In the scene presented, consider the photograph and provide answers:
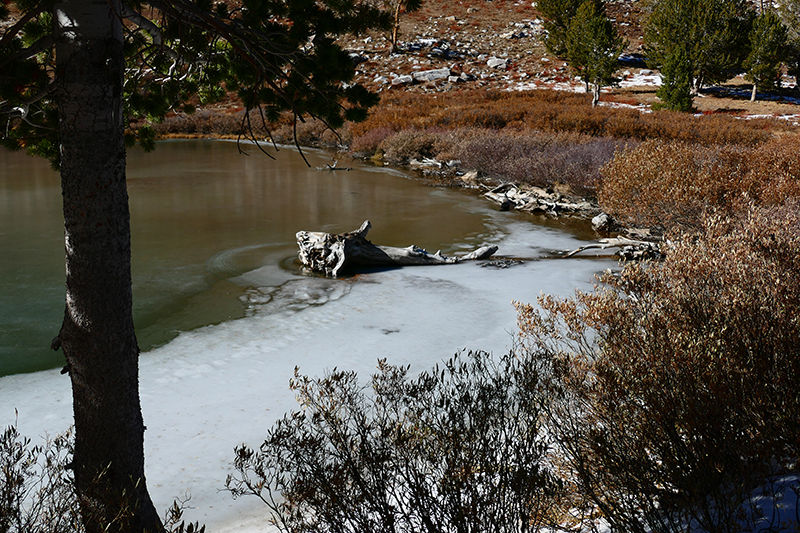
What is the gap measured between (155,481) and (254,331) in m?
2.74

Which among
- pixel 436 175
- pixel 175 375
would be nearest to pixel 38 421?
pixel 175 375

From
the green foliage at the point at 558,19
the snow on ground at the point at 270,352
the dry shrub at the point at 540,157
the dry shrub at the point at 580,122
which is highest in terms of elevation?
the green foliage at the point at 558,19

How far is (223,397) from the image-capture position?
492cm

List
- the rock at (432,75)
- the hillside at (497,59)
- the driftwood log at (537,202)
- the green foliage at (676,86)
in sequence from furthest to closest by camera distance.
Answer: the rock at (432,75) < the hillside at (497,59) < the green foliage at (676,86) < the driftwood log at (537,202)

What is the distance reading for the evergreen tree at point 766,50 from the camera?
123ft

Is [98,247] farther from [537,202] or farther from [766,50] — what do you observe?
[766,50]

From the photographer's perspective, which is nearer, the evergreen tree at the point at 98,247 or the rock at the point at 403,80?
the evergreen tree at the point at 98,247

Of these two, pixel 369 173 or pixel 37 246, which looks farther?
pixel 369 173

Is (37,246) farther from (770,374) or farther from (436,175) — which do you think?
(436,175)

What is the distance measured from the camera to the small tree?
36.6 m

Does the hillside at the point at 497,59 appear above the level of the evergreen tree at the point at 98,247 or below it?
above

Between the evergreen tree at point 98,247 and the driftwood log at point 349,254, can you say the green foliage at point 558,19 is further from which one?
the evergreen tree at point 98,247

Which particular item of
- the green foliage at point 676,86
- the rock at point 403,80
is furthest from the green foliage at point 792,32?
the rock at point 403,80

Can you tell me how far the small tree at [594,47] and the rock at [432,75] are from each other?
31.0ft
